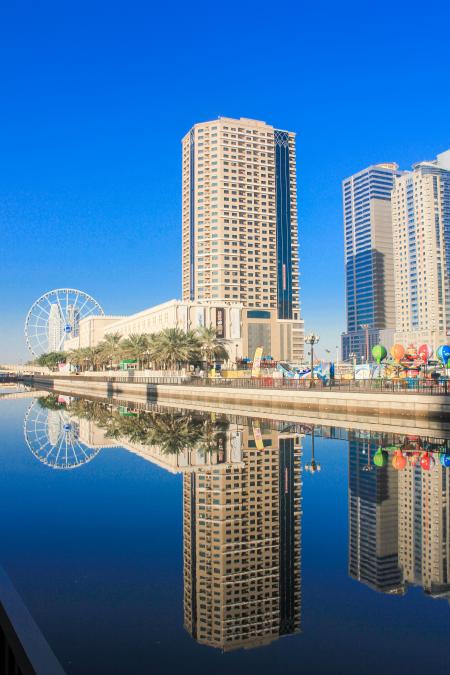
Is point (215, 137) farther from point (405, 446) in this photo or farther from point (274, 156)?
point (405, 446)

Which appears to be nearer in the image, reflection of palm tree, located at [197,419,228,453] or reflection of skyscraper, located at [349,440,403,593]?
reflection of skyscraper, located at [349,440,403,593]

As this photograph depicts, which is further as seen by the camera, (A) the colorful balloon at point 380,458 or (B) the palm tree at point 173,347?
(B) the palm tree at point 173,347

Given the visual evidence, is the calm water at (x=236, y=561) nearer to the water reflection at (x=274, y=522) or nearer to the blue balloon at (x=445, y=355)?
the water reflection at (x=274, y=522)

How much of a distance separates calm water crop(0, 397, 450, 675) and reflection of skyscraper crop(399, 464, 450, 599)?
37mm

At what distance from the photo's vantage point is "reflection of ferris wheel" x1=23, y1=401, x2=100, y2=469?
26.6 meters

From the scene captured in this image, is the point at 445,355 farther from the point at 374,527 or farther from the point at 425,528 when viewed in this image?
the point at 374,527

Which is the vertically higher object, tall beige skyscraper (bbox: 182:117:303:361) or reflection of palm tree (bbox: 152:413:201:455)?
tall beige skyscraper (bbox: 182:117:303:361)

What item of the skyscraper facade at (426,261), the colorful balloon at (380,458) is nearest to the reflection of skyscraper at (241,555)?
the colorful balloon at (380,458)

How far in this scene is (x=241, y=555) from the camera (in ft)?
38.4

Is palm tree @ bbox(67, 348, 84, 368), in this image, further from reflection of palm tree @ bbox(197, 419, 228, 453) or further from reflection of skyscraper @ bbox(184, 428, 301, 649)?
reflection of skyscraper @ bbox(184, 428, 301, 649)

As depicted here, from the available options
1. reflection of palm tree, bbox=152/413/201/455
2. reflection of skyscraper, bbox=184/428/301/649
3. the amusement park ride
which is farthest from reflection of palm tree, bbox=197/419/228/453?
the amusement park ride

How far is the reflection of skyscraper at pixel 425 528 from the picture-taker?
10.4 m

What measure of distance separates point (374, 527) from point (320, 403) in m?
32.6

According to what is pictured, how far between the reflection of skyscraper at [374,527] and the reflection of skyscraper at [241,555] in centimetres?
122
